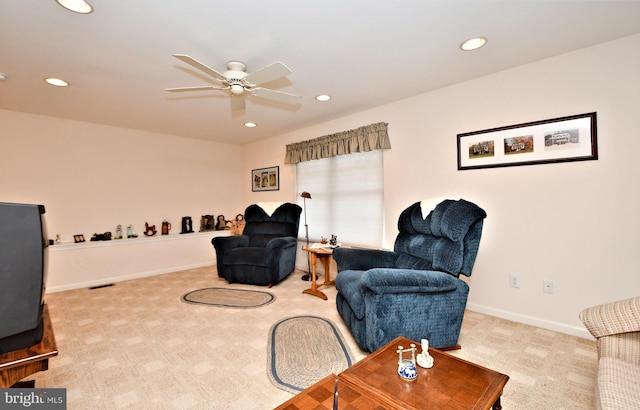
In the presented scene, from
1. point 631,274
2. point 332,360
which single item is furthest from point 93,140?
point 631,274

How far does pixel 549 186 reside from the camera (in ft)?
8.34

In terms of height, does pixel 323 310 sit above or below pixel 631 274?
below

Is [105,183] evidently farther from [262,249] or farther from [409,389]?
[409,389]

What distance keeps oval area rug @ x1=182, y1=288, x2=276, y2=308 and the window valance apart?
6.88 feet

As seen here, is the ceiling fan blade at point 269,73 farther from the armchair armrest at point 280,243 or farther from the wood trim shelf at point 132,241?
the wood trim shelf at point 132,241

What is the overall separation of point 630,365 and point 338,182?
335cm

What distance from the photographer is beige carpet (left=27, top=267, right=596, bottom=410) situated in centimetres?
170

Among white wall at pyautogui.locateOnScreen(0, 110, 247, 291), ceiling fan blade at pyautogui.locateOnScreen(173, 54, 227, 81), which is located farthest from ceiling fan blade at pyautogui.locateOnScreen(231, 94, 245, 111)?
white wall at pyautogui.locateOnScreen(0, 110, 247, 291)

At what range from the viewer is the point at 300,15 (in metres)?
1.89

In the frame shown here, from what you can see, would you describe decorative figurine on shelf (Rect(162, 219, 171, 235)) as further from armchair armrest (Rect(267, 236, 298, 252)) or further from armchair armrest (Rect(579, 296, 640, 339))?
armchair armrest (Rect(579, 296, 640, 339))

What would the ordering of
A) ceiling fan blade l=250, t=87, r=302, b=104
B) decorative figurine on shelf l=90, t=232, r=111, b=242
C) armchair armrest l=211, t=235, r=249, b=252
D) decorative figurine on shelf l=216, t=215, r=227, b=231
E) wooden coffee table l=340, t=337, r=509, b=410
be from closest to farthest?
wooden coffee table l=340, t=337, r=509, b=410, ceiling fan blade l=250, t=87, r=302, b=104, armchair armrest l=211, t=235, r=249, b=252, decorative figurine on shelf l=90, t=232, r=111, b=242, decorative figurine on shelf l=216, t=215, r=227, b=231

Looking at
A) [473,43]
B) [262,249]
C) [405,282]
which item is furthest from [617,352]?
[262,249]

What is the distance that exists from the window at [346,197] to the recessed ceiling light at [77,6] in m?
2.98

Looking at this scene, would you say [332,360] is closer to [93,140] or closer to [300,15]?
[300,15]
